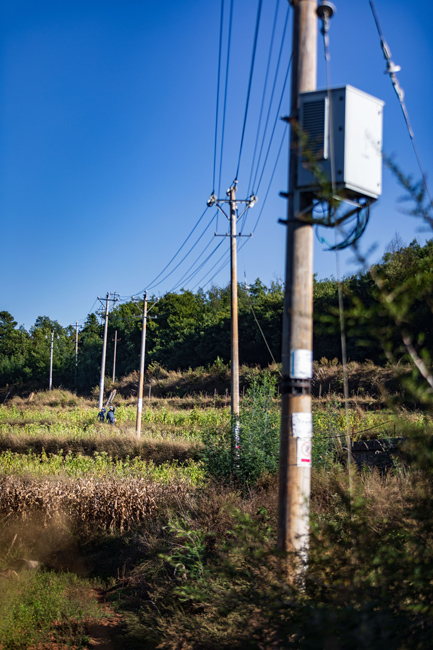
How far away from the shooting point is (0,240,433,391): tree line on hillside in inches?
106

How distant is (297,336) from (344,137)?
1.58 meters

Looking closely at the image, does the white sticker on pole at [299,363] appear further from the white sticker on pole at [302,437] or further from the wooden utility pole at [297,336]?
the white sticker on pole at [302,437]

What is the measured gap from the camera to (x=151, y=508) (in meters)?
9.55

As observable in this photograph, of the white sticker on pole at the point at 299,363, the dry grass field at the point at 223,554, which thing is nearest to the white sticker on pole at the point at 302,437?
the white sticker on pole at the point at 299,363

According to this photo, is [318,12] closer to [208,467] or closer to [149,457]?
[208,467]

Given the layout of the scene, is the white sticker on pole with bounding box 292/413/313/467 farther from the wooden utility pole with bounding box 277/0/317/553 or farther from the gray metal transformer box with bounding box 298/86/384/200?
the gray metal transformer box with bounding box 298/86/384/200

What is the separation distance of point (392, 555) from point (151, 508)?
7422mm

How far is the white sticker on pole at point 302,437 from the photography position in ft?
14.2

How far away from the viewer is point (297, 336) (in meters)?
4.40

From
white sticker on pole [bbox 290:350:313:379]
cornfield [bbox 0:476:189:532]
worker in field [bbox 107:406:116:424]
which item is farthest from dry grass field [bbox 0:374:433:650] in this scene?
worker in field [bbox 107:406:116:424]

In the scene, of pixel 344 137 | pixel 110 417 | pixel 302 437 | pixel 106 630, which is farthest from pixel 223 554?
pixel 110 417

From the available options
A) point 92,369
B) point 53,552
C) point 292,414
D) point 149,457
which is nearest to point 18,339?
point 92,369

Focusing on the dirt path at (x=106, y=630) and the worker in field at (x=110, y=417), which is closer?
the dirt path at (x=106, y=630)

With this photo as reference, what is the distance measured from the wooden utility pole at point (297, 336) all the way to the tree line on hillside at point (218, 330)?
0.41 meters
